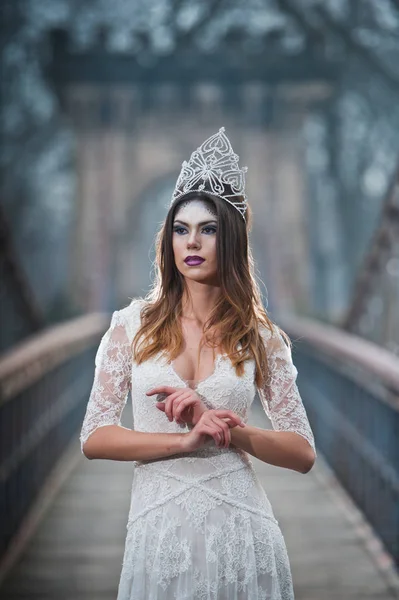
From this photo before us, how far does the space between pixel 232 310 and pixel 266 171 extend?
7.62 m

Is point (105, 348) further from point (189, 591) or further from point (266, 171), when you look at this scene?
point (266, 171)

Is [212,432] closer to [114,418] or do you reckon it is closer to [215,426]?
[215,426]

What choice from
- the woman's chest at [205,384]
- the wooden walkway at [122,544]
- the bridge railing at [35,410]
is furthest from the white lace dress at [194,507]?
the bridge railing at [35,410]

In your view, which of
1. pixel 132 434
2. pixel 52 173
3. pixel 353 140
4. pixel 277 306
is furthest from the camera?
pixel 52 173

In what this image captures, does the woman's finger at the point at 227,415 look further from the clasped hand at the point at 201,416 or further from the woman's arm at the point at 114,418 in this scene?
the woman's arm at the point at 114,418

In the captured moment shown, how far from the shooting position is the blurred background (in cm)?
451

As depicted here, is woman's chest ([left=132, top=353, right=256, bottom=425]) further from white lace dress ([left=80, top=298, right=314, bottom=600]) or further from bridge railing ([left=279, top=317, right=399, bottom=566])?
bridge railing ([left=279, top=317, right=399, bottom=566])

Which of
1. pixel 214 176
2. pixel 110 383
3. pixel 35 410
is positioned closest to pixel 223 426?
pixel 110 383

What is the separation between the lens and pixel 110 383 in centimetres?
204

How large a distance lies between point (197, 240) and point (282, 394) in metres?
0.37

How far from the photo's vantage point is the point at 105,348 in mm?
2059

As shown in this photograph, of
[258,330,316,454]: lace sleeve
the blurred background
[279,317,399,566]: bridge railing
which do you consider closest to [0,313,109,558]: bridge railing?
the blurred background

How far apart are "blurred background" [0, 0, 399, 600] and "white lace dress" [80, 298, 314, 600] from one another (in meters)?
1.92

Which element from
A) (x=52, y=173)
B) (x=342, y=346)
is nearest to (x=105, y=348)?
(x=342, y=346)
